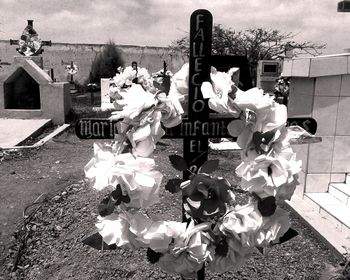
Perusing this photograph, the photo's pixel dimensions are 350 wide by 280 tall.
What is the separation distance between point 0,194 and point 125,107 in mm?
3749

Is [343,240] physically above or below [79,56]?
below

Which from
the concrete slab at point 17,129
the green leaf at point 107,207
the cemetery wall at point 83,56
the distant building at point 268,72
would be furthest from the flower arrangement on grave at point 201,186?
the cemetery wall at point 83,56

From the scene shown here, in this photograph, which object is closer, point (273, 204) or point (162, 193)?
point (273, 204)

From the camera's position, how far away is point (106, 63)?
31.7 m

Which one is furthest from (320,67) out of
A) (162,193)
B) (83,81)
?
(83,81)

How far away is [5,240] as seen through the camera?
3.48 meters

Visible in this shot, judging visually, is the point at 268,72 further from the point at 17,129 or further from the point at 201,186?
the point at 201,186

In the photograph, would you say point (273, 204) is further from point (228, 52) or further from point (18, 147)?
point (228, 52)

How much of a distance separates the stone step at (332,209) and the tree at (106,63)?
28.0 meters

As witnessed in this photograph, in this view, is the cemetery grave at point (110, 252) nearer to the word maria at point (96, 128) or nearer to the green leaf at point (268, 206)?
the word maria at point (96, 128)

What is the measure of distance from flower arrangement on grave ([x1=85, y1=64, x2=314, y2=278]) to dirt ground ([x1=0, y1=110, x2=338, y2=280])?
0.52 meters

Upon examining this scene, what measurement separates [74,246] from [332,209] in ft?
8.39

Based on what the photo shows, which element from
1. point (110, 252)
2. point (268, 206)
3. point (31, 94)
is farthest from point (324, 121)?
point (31, 94)

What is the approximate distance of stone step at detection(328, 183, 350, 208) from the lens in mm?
4118
